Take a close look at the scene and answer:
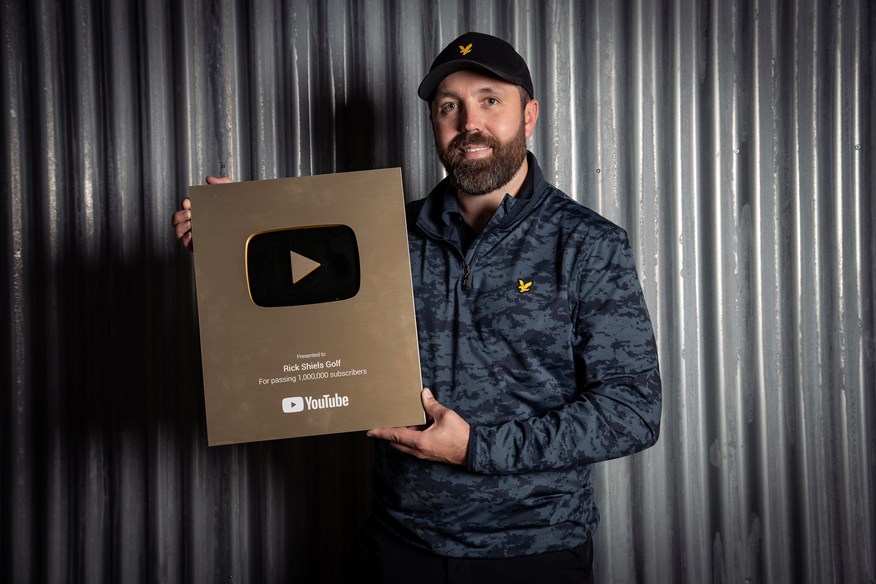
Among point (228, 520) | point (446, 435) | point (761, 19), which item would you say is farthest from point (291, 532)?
point (761, 19)

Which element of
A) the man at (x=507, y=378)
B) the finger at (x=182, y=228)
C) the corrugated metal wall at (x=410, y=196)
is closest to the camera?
the man at (x=507, y=378)

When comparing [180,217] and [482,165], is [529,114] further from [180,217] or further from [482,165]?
[180,217]

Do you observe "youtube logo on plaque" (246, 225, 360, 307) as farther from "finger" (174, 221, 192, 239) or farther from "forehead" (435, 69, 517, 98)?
"forehead" (435, 69, 517, 98)

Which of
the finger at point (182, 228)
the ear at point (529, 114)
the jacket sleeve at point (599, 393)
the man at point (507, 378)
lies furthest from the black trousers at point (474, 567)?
the ear at point (529, 114)

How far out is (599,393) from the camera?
1315 millimetres

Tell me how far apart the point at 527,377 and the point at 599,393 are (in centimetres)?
16

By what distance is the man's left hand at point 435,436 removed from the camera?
4.12ft

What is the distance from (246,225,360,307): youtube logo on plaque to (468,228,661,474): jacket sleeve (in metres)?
0.39

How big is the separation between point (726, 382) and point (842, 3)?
3.96 ft

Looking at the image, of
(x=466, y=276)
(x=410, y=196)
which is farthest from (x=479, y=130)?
(x=410, y=196)

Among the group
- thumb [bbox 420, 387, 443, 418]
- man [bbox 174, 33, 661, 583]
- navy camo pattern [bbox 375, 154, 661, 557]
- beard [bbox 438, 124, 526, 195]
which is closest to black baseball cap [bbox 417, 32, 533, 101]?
man [bbox 174, 33, 661, 583]

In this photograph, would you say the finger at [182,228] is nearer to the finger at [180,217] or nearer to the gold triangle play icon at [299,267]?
the finger at [180,217]

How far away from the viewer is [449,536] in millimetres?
1370

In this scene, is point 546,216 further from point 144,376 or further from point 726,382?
point 144,376
